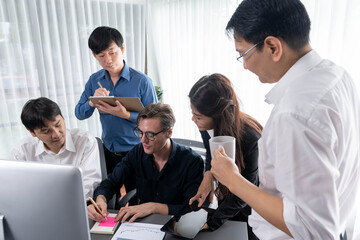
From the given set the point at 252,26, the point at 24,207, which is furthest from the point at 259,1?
the point at 24,207

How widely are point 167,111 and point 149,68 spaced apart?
2.50m

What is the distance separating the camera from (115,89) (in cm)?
215

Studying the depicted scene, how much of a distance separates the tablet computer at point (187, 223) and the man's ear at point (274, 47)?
2.44 feet

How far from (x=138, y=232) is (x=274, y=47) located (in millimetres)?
890

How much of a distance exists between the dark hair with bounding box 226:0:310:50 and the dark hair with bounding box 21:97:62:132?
135 centimetres

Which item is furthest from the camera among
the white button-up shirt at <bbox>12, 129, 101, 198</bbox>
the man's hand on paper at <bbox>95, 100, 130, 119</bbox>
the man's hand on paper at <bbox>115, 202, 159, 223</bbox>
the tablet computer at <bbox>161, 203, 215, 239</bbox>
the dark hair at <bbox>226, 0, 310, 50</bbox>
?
the man's hand on paper at <bbox>95, 100, 130, 119</bbox>

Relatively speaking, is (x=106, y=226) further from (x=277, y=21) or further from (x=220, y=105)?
(x=277, y=21)

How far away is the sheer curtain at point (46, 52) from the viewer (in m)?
2.64

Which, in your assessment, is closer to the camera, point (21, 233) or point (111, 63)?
point (21, 233)

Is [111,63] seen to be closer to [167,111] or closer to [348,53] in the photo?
[167,111]

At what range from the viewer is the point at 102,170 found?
1.67m

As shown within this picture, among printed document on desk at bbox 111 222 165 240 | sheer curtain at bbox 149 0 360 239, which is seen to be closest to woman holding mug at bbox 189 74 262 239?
printed document on desk at bbox 111 222 165 240

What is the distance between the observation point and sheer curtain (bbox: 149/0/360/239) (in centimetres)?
191

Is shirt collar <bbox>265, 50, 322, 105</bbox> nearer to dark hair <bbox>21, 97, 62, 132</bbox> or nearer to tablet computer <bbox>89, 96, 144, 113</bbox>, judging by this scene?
tablet computer <bbox>89, 96, 144, 113</bbox>
